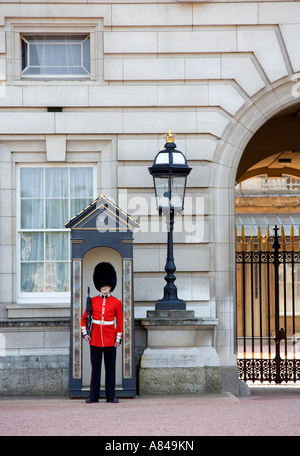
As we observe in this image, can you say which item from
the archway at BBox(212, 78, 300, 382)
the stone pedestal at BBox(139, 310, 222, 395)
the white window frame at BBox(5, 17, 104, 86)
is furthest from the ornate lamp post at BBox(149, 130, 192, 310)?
the white window frame at BBox(5, 17, 104, 86)

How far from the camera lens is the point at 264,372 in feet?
43.2

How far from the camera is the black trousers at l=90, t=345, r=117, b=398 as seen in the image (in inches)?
381

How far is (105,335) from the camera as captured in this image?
967 cm

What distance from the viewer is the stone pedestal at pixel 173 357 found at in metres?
10.3

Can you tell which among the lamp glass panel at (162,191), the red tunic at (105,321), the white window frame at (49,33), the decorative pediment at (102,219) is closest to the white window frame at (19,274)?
the white window frame at (49,33)

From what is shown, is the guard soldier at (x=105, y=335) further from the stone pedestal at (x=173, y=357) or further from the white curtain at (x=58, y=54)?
the white curtain at (x=58, y=54)

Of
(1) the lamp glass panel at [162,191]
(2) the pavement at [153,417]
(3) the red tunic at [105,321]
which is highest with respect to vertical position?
(1) the lamp glass panel at [162,191]

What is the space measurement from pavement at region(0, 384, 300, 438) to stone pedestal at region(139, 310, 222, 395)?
192 mm

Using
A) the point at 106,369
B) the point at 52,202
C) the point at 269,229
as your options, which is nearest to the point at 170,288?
the point at 106,369

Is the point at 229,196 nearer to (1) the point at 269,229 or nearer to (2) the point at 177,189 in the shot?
(2) the point at 177,189

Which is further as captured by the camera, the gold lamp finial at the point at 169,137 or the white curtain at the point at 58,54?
the white curtain at the point at 58,54


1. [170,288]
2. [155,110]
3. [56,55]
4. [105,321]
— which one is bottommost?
[105,321]

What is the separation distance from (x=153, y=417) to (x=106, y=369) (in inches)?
49.7

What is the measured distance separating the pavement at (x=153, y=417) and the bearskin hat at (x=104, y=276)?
48.8 inches
